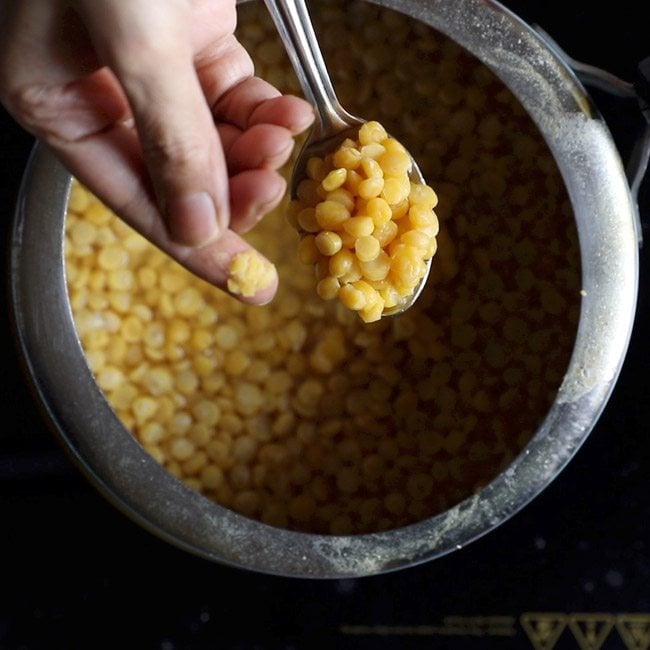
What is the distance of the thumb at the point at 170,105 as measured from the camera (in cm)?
61

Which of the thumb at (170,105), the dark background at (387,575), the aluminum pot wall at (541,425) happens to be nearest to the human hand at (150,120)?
the thumb at (170,105)

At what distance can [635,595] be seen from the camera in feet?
3.61

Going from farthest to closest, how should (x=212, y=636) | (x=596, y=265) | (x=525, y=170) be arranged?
(x=212, y=636) → (x=525, y=170) → (x=596, y=265)

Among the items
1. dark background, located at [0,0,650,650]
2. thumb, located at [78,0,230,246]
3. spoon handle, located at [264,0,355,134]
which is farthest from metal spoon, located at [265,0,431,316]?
dark background, located at [0,0,650,650]

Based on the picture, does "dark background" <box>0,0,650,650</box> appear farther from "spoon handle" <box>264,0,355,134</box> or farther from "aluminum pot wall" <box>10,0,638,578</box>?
"spoon handle" <box>264,0,355,134</box>

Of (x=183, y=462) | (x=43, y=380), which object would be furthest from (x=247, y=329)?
(x=43, y=380)

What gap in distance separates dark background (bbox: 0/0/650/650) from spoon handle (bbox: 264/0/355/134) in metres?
0.34

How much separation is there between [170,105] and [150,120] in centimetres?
2

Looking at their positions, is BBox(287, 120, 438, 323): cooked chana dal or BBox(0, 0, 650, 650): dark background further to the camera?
BBox(0, 0, 650, 650): dark background

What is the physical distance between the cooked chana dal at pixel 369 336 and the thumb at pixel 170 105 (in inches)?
14.4

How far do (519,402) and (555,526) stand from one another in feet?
0.66

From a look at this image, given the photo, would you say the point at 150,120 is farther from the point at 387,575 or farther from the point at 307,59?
the point at 387,575

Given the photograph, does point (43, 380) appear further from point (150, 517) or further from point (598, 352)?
point (598, 352)

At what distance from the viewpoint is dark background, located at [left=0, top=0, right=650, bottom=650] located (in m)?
1.10
